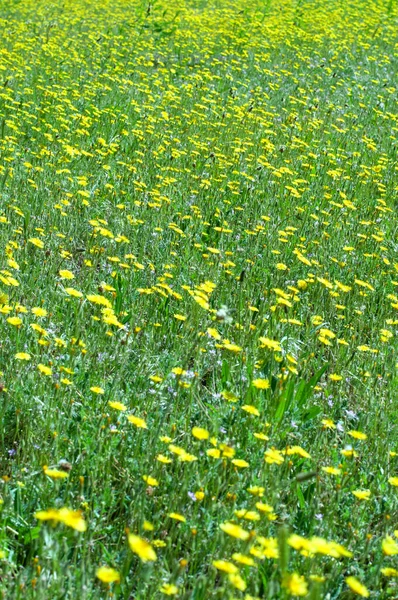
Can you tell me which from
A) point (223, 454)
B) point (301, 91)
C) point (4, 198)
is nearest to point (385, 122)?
point (301, 91)

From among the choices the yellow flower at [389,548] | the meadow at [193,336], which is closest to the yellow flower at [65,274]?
the meadow at [193,336]

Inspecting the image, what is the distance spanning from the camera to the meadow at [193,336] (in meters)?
2.07

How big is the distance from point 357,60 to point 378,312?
652 centimetres

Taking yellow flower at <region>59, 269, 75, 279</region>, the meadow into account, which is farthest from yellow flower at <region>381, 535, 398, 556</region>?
yellow flower at <region>59, 269, 75, 279</region>

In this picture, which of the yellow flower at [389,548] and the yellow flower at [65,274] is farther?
the yellow flower at [65,274]

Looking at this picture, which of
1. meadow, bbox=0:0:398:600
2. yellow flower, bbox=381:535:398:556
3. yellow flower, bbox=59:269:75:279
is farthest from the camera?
yellow flower, bbox=59:269:75:279

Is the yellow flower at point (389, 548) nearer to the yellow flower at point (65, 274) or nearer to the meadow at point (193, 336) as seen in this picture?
the meadow at point (193, 336)

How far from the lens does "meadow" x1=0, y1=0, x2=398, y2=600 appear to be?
2070mm

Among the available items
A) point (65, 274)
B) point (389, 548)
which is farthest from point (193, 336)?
point (389, 548)

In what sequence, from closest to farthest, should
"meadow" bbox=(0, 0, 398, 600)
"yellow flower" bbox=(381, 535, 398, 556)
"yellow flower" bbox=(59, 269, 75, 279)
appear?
"yellow flower" bbox=(381, 535, 398, 556) < "meadow" bbox=(0, 0, 398, 600) < "yellow flower" bbox=(59, 269, 75, 279)

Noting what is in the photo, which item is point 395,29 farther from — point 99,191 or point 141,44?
point 99,191

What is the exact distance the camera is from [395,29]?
1159 centimetres

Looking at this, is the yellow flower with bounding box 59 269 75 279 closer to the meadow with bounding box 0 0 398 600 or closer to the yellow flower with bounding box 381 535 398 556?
the meadow with bounding box 0 0 398 600

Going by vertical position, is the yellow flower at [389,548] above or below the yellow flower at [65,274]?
above
